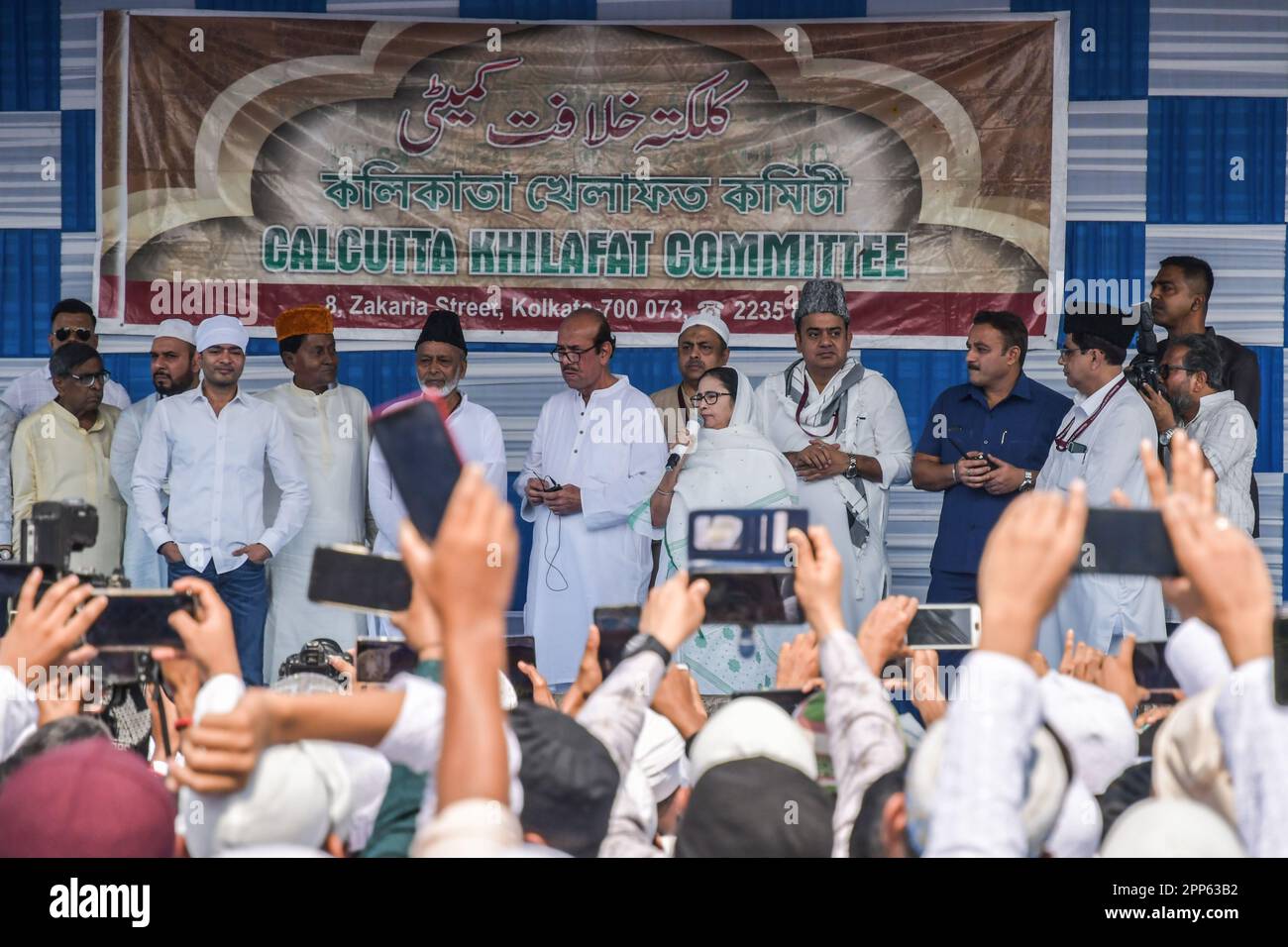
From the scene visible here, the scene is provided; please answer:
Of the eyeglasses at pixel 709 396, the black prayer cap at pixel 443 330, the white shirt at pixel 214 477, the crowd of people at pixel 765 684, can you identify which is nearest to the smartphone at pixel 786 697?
the crowd of people at pixel 765 684

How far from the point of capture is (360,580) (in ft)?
5.53

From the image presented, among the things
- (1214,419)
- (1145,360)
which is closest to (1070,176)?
(1145,360)

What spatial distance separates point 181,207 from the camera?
5.21m

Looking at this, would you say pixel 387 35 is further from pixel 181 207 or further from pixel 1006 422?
pixel 1006 422

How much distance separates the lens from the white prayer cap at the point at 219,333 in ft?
15.4

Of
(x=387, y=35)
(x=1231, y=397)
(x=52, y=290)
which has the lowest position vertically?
(x=1231, y=397)

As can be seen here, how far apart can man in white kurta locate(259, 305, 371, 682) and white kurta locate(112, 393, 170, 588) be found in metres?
0.42

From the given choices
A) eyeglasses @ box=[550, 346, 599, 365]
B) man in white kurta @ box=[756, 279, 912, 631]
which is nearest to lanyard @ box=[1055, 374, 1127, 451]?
man in white kurta @ box=[756, 279, 912, 631]

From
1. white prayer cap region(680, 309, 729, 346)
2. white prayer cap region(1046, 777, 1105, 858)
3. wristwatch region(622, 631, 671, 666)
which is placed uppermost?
white prayer cap region(680, 309, 729, 346)

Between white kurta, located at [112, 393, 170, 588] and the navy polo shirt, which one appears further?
white kurta, located at [112, 393, 170, 588]

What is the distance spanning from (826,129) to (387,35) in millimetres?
1616

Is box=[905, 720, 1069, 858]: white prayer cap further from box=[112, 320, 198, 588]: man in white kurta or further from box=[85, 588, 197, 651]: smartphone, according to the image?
box=[112, 320, 198, 588]: man in white kurta

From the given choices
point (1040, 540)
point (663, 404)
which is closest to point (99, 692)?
point (1040, 540)

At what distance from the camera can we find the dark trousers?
179 inches
